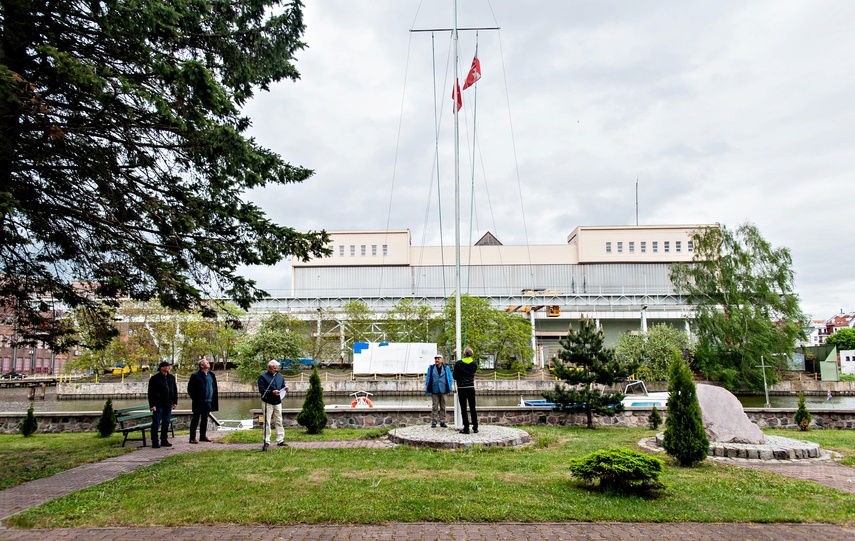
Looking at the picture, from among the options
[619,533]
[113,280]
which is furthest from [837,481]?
[113,280]

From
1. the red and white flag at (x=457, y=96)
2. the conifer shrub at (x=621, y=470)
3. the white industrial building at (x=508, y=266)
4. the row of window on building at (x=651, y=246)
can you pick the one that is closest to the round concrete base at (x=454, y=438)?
the conifer shrub at (x=621, y=470)

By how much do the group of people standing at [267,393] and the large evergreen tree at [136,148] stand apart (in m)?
2.42

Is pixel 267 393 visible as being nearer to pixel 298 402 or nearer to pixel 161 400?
pixel 161 400

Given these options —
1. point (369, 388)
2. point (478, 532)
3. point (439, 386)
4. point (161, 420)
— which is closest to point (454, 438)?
point (439, 386)

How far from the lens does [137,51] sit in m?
7.76

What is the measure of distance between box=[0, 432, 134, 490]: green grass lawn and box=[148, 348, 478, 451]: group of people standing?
0.88m

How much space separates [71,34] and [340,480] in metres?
7.03

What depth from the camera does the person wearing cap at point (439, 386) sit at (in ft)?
41.4

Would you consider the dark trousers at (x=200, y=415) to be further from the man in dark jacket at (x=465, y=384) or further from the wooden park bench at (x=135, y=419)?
the man in dark jacket at (x=465, y=384)

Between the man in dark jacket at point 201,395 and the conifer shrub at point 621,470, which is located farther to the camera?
the man in dark jacket at point 201,395

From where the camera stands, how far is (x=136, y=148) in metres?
8.49

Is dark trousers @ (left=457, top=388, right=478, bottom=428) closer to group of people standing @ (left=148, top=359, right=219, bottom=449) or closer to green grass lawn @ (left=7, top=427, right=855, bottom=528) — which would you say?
green grass lawn @ (left=7, top=427, right=855, bottom=528)

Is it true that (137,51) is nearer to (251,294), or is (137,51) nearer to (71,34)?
(71,34)

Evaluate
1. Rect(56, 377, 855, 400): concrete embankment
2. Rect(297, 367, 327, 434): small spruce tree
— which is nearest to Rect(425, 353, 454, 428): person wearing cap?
Rect(297, 367, 327, 434): small spruce tree
